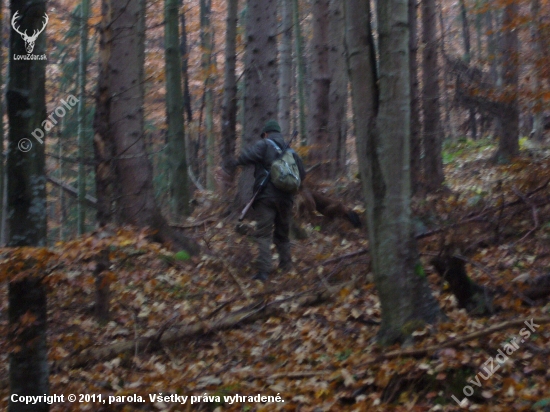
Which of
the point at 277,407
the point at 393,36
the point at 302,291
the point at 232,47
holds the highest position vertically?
the point at 232,47

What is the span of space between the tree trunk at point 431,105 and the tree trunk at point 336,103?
7.04ft

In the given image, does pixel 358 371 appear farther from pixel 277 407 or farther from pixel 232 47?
pixel 232 47

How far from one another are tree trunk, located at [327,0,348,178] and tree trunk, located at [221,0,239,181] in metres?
2.43

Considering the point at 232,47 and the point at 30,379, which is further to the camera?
the point at 232,47

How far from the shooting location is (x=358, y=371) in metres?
5.54

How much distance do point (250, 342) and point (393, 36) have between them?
3.87 meters

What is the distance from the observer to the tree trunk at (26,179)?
5312 millimetres

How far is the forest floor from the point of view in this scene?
16.8ft

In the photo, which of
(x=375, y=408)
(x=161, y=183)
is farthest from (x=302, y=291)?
(x=161, y=183)

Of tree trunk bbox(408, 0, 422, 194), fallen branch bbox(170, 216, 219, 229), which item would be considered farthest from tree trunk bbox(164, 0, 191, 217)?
tree trunk bbox(408, 0, 422, 194)

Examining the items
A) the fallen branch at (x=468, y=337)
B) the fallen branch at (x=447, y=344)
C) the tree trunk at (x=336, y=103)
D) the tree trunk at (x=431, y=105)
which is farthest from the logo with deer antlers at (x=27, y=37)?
the tree trunk at (x=336, y=103)

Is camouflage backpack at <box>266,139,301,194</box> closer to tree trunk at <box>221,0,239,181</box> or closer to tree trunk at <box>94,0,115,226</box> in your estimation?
tree trunk at <box>94,0,115,226</box>

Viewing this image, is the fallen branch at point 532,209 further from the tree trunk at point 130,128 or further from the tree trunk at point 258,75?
the tree trunk at point 130,128

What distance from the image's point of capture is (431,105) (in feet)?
40.1
